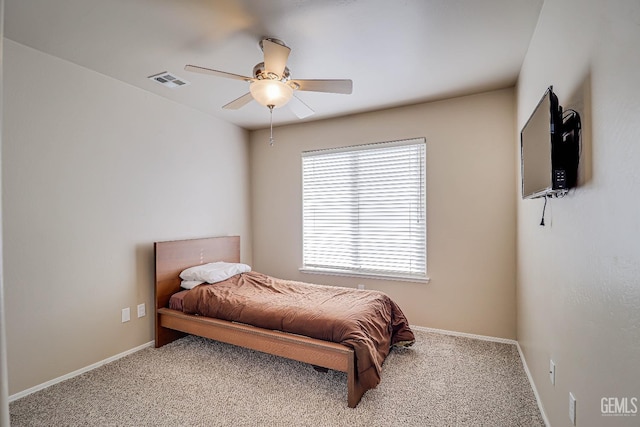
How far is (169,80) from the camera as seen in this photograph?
3.07m

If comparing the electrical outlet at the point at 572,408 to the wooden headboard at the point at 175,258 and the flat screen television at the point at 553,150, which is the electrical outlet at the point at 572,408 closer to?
the flat screen television at the point at 553,150

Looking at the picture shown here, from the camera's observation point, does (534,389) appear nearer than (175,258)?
Yes

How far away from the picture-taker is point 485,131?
338cm

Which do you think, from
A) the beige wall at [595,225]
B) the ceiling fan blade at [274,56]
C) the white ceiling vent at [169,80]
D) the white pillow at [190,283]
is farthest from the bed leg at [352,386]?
the white ceiling vent at [169,80]

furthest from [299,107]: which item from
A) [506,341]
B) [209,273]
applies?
[506,341]

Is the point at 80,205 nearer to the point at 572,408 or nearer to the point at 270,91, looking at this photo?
the point at 270,91

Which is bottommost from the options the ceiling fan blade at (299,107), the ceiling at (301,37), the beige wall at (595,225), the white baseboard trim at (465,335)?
the white baseboard trim at (465,335)

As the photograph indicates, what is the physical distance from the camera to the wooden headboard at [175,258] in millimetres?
3324

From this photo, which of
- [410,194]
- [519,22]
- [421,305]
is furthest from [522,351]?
[519,22]

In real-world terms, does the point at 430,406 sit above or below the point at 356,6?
below

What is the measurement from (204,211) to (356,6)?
2.90m

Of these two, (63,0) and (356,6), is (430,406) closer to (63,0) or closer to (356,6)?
(356,6)

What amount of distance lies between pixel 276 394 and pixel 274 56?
244 centimetres

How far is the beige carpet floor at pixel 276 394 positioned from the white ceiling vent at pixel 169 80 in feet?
8.62
